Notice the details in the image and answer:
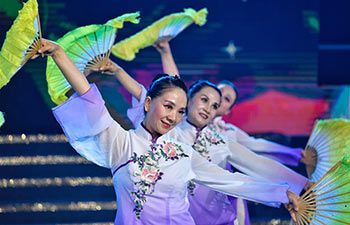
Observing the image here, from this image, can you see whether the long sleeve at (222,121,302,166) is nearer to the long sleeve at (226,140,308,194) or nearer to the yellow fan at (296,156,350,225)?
the long sleeve at (226,140,308,194)

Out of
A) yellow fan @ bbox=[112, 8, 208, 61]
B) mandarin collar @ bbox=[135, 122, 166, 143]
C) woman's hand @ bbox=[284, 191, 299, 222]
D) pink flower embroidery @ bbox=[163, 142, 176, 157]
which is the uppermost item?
yellow fan @ bbox=[112, 8, 208, 61]

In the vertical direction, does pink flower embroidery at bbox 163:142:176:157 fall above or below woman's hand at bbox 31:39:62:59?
below

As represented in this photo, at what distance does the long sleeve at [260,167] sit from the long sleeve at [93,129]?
3.76 feet

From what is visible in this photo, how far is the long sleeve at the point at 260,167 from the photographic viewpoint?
3.23 m

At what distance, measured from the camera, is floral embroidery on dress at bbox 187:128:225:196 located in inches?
127

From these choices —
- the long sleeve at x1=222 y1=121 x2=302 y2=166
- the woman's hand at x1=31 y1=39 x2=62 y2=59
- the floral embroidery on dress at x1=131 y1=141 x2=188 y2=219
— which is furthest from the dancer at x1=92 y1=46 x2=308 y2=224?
the woman's hand at x1=31 y1=39 x2=62 y2=59

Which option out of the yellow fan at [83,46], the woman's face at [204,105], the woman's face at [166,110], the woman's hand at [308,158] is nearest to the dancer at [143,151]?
the woman's face at [166,110]

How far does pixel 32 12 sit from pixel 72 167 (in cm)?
297

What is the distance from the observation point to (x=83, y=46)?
105 inches

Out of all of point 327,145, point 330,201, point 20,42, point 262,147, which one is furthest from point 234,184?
point 262,147

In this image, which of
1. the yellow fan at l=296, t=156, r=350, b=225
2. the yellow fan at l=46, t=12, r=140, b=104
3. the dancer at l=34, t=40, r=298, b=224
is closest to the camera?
the dancer at l=34, t=40, r=298, b=224

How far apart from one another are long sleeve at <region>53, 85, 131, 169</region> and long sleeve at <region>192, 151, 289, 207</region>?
0.43m

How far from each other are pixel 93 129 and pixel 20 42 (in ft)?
1.61

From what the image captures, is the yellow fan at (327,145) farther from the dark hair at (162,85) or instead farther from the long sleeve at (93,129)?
the long sleeve at (93,129)
